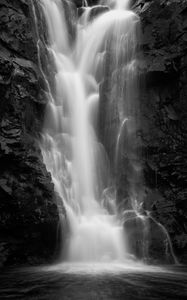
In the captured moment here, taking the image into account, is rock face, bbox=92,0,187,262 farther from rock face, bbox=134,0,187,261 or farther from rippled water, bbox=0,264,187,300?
rippled water, bbox=0,264,187,300

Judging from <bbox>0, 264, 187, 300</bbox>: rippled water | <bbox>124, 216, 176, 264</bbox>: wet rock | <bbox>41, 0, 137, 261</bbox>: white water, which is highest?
<bbox>41, 0, 137, 261</bbox>: white water

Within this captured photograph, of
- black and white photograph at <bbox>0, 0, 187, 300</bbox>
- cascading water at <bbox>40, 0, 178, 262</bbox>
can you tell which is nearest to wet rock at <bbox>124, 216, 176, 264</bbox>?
black and white photograph at <bbox>0, 0, 187, 300</bbox>

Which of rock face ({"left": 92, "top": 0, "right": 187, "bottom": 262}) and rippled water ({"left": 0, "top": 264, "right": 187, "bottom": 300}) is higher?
rock face ({"left": 92, "top": 0, "right": 187, "bottom": 262})

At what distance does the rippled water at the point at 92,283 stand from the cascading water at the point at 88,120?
211cm

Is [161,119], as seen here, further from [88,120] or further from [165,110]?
[88,120]

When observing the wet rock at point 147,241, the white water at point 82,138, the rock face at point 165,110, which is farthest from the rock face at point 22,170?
the rock face at point 165,110

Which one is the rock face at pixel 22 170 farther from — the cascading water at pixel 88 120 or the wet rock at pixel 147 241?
the wet rock at pixel 147 241

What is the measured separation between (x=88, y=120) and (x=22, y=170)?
21.0ft

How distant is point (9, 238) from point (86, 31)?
1684cm

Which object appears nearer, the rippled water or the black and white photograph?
the rippled water

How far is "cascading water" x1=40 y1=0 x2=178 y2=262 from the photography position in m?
16.4

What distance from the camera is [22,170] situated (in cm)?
1636

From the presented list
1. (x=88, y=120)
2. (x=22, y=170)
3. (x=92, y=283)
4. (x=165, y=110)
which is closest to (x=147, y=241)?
(x=22, y=170)

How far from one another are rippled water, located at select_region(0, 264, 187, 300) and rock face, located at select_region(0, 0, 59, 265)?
5.93 feet
